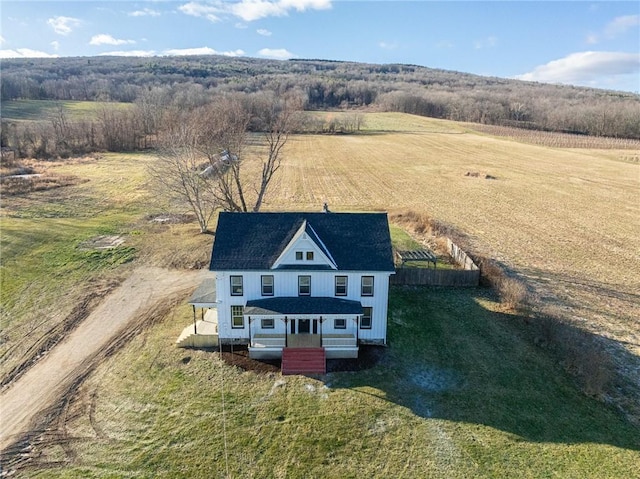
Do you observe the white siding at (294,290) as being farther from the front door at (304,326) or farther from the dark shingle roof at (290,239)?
the front door at (304,326)

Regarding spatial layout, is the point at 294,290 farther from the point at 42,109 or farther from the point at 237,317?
the point at 42,109

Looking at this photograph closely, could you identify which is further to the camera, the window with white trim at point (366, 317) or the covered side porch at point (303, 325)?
the window with white trim at point (366, 317)

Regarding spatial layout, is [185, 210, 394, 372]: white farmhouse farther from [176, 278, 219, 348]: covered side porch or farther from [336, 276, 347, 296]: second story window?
[176, 278, 219, 348]: covered side porch

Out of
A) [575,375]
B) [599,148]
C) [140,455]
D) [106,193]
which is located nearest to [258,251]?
[140,455]

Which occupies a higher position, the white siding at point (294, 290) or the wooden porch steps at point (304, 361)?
the white siding at point (294, 290)

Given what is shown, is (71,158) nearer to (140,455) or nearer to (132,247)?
(132,247)

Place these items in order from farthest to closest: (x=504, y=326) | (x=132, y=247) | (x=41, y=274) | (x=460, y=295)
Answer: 1. (x=132, y=247)
2. (x=41, y=274)
3. (x=460, y=295)
4. (x=504, y=326)

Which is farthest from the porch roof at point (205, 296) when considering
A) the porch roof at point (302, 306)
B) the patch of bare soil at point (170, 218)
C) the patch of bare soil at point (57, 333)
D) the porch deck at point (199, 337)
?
the patch of bare soil at point (170, 218)
